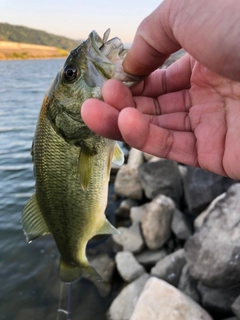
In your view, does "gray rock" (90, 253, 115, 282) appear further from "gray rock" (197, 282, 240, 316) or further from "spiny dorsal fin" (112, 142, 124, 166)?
"spiny dorsal fin" (112, 142, 124, 166)

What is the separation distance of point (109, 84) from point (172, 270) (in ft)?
12.6

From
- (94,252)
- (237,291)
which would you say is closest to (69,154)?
(237,291)

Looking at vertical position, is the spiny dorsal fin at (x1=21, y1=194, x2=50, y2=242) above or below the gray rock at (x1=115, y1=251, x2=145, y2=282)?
above

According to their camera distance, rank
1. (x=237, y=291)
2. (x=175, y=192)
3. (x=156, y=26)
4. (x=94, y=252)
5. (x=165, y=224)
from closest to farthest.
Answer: (x=156, y=26) → (x=237, y=291) → (x=165, y=224) → (x=94, y=252) → (x=175, y=192)

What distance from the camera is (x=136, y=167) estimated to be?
7836mm

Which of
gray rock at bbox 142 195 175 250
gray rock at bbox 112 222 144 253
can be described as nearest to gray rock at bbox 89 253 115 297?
gray rock at bbox 112 222 144 253

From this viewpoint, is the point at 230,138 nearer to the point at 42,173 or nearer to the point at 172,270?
the point at 42,173

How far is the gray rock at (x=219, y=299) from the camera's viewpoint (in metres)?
4.21

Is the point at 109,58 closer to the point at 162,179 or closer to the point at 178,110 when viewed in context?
the point at 178,110

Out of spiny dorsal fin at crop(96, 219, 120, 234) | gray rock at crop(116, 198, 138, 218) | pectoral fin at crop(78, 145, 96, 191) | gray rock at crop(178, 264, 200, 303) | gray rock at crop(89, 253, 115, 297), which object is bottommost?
gray rock at crop(116, 198, 138, 218)

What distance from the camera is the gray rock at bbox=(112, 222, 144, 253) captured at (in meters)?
5.95

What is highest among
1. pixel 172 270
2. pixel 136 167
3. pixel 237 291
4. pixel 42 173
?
pixel 42 173

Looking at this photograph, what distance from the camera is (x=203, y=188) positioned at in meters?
6.07

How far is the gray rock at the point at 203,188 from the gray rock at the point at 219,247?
4.80 ft
